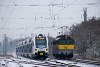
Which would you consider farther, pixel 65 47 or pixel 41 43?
pixel 65 47

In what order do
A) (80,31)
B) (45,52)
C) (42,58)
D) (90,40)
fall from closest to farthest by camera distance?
(45,52) < (42,58) < (90,40) < (80,31)

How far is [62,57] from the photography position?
116 feet

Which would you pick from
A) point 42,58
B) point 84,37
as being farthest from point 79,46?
point 42,58

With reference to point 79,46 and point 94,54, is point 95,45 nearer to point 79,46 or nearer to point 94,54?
point 94,54

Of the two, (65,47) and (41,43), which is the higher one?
(41,43)

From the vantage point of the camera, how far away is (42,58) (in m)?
36.2

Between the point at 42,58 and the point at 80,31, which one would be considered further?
the point at 80,31

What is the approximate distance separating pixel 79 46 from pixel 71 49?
8326 millimetres

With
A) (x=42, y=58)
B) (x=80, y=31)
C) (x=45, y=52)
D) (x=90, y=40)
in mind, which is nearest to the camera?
(x=45, y=52)

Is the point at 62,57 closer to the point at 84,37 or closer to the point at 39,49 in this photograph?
the point at 39,49

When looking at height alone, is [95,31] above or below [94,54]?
above

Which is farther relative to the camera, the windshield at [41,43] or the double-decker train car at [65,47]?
the double-decker train car at [65,47]

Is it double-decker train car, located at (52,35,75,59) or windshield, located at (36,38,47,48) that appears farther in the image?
double-decker train car, located at (52,35,75,59)

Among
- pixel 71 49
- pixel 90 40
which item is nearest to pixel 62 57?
pixel 71 49
